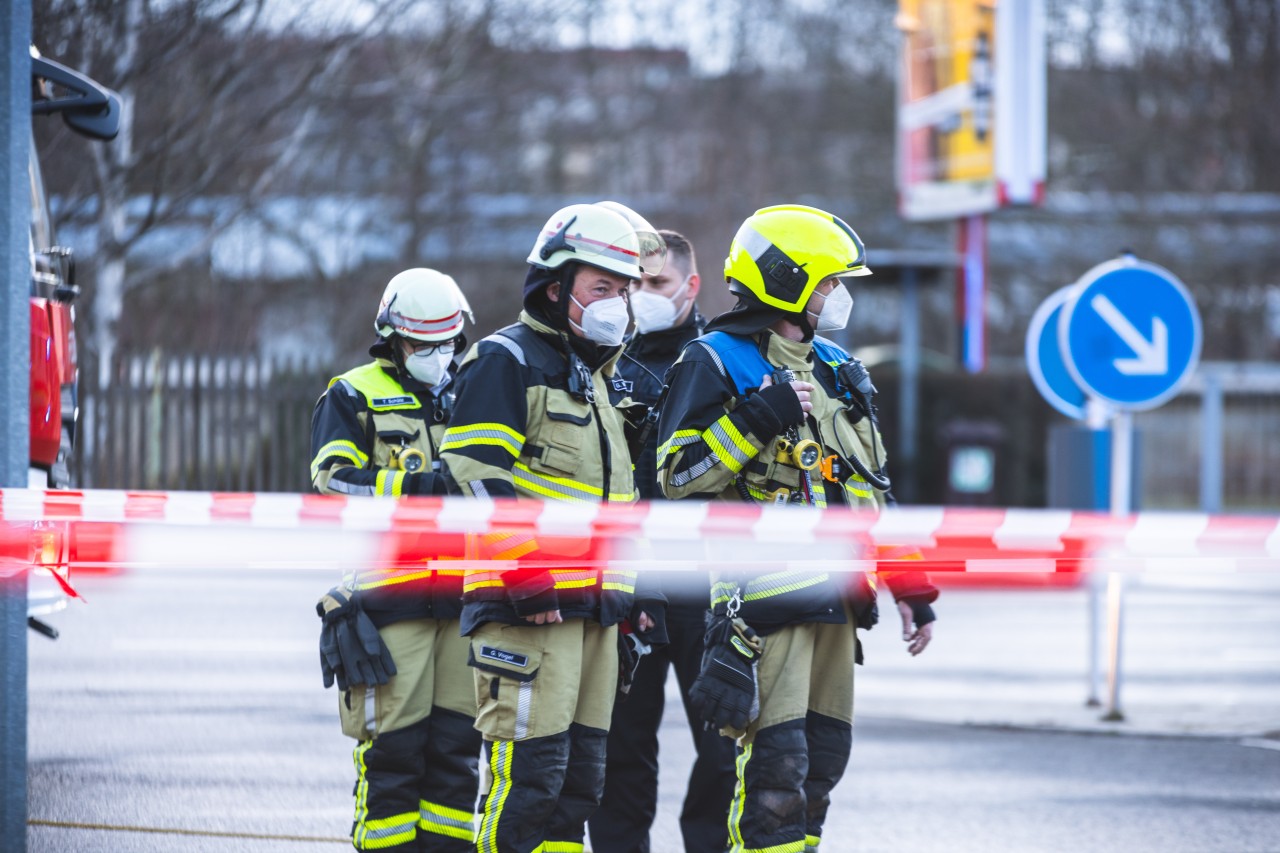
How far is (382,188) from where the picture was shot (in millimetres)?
23031

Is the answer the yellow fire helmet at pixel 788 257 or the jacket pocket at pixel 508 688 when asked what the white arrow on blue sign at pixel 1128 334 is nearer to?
the yellow fire helmet at pixel 788 257

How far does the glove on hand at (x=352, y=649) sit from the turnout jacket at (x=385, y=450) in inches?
2.4

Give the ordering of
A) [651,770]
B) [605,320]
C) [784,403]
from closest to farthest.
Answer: [784,403] → [605,320] → [651,770]

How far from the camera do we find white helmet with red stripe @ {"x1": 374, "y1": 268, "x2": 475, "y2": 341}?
16.2 ft

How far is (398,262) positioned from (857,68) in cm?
1001

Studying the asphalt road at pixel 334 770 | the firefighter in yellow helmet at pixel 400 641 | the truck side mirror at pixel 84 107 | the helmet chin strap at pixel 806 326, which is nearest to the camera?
the helmet chin strap at pixel 806 326

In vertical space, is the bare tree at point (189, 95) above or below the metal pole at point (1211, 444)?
above

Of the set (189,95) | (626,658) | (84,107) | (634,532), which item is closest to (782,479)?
(634,532)

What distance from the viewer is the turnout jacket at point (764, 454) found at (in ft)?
14.1

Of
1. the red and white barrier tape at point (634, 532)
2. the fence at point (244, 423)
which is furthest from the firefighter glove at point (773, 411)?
the fence at point (244, 423)

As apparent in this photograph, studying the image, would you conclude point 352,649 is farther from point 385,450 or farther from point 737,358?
point 737,358

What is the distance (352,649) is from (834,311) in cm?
159

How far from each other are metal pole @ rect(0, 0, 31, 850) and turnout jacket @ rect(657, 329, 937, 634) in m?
1.74

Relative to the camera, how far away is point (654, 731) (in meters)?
5.30
